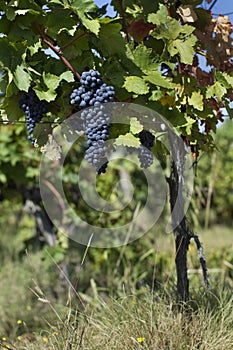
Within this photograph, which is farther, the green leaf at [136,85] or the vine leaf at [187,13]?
the vine leaf at [187,13]

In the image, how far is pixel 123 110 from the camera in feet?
6.23

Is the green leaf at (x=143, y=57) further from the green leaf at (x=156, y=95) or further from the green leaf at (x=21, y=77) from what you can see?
the green leaf at (x=21, y=77)

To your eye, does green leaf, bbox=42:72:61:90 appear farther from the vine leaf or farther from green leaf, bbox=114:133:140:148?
the vine leaf

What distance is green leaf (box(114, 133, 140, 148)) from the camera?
68.9 inches

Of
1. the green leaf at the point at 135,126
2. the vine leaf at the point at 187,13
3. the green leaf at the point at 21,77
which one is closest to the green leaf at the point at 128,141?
the green leaf at the point at 135,126

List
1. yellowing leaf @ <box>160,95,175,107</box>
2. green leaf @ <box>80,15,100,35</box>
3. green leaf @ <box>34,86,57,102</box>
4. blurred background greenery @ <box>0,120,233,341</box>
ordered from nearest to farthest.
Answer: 1. green leaf @ <box>80,15,100,35</box>
2. green leaf @ <box>34,86,57,102</box>
3. yellowing leaf @ <box>160,95,175,107</box>
4. blurred background greenery @ <box>0,120,233,341</box>

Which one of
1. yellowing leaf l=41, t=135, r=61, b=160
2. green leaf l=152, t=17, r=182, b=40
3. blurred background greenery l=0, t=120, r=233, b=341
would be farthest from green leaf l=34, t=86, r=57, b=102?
blurred background greenery l=0, t=120, r=233, b=341

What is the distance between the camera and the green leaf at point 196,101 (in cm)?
192

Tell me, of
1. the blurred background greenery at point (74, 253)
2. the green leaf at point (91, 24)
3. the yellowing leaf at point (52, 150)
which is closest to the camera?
the green leaf at point (91, 24)

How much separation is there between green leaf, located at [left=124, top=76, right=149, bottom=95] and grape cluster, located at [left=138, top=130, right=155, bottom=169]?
0.70 ft

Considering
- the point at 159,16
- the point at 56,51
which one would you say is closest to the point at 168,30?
the point at 159,16

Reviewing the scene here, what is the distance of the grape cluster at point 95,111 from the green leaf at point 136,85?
0.34 ft

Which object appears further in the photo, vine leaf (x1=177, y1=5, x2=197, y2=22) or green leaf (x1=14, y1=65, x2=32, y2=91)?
vine leaf (x1=177, y1=5, x2=197, y2=22)

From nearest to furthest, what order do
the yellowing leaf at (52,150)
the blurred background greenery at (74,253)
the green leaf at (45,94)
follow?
1. the green leaf at (45,94)
2. the yellowing leaf at (52,150)
3. the blurred background greenery at (74,253)
